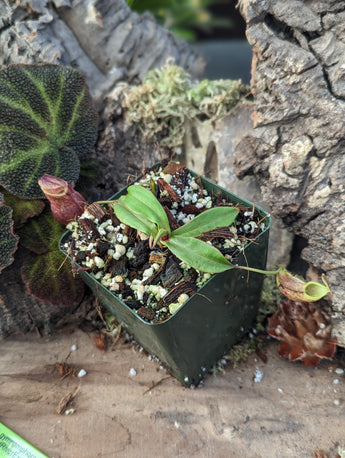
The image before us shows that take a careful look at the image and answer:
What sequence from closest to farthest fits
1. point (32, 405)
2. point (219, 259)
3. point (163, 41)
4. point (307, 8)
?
point (219, 259) < point (307, 8) < point (32, 405) < point (163, 41)

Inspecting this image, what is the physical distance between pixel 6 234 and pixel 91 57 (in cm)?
107

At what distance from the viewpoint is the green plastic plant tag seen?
1.41 m

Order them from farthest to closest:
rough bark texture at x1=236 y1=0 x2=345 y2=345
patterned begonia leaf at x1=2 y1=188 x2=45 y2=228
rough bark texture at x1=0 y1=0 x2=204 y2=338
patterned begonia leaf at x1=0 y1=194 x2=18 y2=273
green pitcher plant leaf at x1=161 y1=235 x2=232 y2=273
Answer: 1. rough bark texture at x1=0 y1=0 x2=204 y2=338
2. patterned begonia leaf at x1=2 y1=188 x2=45 y2=228
3. patterned begonia leaf at x1=0 y1=194 x2=18 y2=273
4. rough bark texture at x1=236 y1=0 x2=345 y2=345
5. green pitcher plant leaf at x1=161 y1=235 x2=232 y2=273

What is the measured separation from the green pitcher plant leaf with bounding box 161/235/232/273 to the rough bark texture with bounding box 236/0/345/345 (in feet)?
1.39

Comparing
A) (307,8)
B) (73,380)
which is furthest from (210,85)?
(73,380)

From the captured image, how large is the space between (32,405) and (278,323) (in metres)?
1.00

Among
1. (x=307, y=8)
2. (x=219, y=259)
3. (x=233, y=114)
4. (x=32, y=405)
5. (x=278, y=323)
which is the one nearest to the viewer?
(x=219, y=259)

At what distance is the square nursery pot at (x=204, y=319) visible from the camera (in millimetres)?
1339

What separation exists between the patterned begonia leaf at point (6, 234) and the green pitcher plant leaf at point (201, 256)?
673 mm

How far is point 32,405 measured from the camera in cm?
154

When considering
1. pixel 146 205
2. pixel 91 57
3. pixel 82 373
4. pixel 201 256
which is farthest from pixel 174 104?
pixel 82 373

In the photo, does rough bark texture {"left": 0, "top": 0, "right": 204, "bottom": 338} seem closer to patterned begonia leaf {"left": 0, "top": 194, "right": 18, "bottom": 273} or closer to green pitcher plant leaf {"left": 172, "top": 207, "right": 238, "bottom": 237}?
patterned begonia leaf {"left": 0, "top": 194, "right": 18, "bottom": 273}

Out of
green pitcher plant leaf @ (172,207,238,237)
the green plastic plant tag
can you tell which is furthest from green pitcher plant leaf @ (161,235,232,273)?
the green plastic plant tag

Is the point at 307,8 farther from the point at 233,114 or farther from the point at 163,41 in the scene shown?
the point at 163,41
